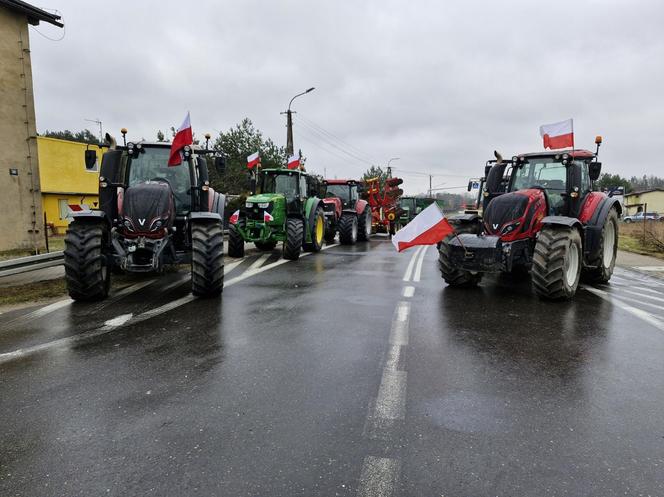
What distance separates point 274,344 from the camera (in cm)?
480

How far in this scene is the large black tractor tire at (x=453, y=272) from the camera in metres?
7.93

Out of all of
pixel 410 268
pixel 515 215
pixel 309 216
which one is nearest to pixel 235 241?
pixel 309 216

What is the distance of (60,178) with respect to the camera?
1097 inches

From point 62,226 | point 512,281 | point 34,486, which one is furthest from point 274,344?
point 62,226

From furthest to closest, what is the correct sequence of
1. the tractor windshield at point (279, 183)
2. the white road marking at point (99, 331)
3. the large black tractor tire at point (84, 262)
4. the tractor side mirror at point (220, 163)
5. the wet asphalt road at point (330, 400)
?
the tractor windshield at point (279, 183)
the tractor side mirror at point (220, 163)
the large black tractor tire at point (84, 262)
the white road marking at point (99, 331)
the wet asphalt road at point (330, 400)

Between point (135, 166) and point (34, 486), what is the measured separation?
23.1 feet

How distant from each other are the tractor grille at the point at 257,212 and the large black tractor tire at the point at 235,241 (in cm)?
36

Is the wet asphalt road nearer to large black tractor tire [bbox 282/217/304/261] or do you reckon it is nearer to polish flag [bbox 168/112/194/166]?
polish flag [bbox 168/112/194/166]

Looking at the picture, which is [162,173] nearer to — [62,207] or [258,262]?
[258,262]

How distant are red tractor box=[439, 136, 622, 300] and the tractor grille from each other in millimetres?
5707

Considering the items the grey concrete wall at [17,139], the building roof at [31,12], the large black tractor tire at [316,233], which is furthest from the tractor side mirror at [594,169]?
the building roof at [31,12]

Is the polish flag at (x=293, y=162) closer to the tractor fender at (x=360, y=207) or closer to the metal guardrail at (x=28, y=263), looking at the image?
the tractor fender at (x=360, y=207)

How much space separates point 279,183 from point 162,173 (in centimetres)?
560

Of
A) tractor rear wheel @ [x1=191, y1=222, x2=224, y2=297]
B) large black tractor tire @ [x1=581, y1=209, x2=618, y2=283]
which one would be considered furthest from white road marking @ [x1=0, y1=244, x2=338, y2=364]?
large black tractor tire @ [x1=581, y1=209, x2=618, y2=283]
